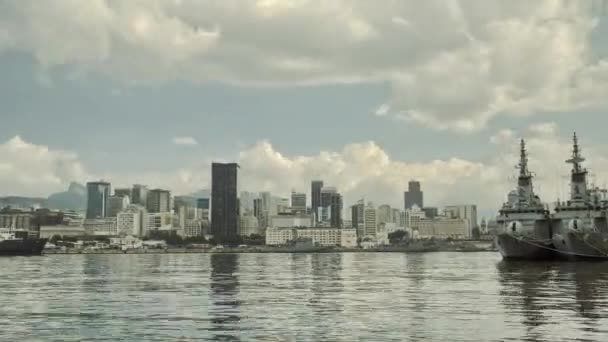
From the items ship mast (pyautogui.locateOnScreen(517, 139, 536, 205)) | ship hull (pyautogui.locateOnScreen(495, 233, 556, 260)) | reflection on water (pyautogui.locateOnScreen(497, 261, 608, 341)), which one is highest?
ship mast (pyautogui.locateOnScreen(517, 139, 536, 205))

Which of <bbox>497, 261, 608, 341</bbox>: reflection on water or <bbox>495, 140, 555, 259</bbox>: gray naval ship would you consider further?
<bbox>495, 140, 555, 259</bbox>: gray naval ship

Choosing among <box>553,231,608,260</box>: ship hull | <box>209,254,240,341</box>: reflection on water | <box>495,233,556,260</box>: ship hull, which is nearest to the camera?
<box>209,254,240,341</box>: reflection on water

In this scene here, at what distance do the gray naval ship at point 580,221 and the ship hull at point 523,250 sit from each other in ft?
8.04

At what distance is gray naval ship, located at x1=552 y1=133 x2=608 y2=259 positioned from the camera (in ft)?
380

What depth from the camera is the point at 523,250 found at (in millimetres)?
124188

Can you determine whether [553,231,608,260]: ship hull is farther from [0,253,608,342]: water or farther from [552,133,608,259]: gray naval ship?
[0,253,608,342]: water

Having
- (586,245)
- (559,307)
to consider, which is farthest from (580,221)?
(559,307)

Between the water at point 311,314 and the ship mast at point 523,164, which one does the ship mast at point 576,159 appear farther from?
the water at point 311,314

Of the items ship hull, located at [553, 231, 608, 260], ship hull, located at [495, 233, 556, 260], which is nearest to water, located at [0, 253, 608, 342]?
ship hull, located at [553, 231, 608, 260]

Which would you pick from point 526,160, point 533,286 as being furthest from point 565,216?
point 533,286

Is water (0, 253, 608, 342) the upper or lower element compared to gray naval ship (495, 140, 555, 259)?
lower

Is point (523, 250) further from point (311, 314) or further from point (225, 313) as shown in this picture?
point (225, 313)

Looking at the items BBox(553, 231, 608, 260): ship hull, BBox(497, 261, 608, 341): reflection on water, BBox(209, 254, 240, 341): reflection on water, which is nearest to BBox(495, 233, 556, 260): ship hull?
BBox(553, 231, 608, 260): ship hull

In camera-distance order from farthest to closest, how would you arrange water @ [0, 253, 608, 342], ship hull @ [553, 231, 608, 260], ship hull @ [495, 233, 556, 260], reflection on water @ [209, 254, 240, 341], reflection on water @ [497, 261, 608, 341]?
1. ship hull @ [495, 233, 556, 260]
2. ship hull @ [553, 231, 608, 260]
3. reflection on water @ [209, 254, 240, 341]
4. reflection on water @ [497, 261, 608, 341]
5. water @ [0, 253, 608, 342]
